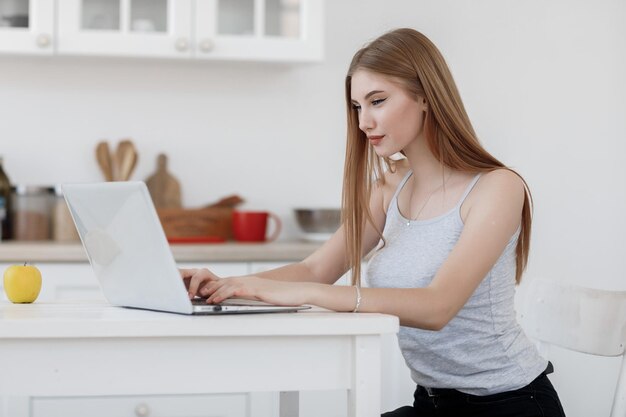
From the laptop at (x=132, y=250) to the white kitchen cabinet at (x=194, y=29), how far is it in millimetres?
1649

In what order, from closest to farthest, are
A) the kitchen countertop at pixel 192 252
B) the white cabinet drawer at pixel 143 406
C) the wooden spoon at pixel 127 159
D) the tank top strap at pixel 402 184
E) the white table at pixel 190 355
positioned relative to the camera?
the white table at pixel 190 355 → the tank top strap at pixel 402 184 → the white cabinet drawer at pixel 143 406 → the kitchen countertop at pixel 192 252 → the wooden spoon at pixel 127 159

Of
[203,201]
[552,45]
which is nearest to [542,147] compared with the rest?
[552,45]

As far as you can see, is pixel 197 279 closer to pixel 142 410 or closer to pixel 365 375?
pixel 365 375

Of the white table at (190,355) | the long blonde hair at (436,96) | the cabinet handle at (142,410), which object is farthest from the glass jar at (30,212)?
the white table at (190,355)

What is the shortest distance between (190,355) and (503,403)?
68 cm

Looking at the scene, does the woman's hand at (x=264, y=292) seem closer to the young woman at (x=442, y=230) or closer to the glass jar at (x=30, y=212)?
the young woman at (x=442, y=230)

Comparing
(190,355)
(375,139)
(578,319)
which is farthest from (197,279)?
(578,319)

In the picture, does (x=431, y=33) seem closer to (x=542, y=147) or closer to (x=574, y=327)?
(x=542, y=147)

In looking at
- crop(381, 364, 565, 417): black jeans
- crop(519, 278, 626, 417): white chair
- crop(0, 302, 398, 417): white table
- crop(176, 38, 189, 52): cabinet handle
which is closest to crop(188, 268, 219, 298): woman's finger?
crop(0, 302, 398, 417): white table

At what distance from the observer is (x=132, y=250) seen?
1.47m

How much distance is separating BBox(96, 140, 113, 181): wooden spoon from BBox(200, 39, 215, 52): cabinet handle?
549mm

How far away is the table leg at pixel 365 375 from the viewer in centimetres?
137

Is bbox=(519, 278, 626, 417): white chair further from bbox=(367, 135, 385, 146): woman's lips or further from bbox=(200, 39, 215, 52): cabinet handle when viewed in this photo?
bbox=(200, 39, 215, 52): cabinet handle

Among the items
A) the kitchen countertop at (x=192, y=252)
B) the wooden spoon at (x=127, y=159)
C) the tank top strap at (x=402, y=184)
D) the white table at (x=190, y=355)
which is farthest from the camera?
the wooden spoon at (x=127, y=159)
